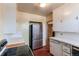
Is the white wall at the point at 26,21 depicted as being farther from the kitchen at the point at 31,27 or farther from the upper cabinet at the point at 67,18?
the upper cabinet at the point at 67,18

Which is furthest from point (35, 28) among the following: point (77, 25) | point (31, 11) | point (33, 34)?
point (77, 25)

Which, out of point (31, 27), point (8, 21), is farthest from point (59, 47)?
point (8, 21)

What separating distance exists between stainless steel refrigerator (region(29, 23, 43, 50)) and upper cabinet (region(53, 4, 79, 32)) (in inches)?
17.2

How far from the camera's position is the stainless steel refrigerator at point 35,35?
1.41 m

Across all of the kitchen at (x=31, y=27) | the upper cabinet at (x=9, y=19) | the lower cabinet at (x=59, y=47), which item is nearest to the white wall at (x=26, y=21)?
the kitchen at (x=31, y=27)

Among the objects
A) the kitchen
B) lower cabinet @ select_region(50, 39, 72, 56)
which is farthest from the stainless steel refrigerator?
lower cabinet @ select_region(50, 39, 72, 56)

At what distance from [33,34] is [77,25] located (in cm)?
90

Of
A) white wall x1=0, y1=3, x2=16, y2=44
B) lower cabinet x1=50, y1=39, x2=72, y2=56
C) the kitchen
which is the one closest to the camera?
the kitchen

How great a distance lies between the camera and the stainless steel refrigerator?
141cm

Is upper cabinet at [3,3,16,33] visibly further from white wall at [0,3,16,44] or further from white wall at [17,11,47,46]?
white wall at [17,11,47,46]

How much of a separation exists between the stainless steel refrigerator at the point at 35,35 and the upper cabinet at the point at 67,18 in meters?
0.44

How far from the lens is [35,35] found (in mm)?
1465

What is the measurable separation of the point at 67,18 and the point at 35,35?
974 millimetres

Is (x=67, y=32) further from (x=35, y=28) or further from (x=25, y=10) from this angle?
(x=25, y=10)
